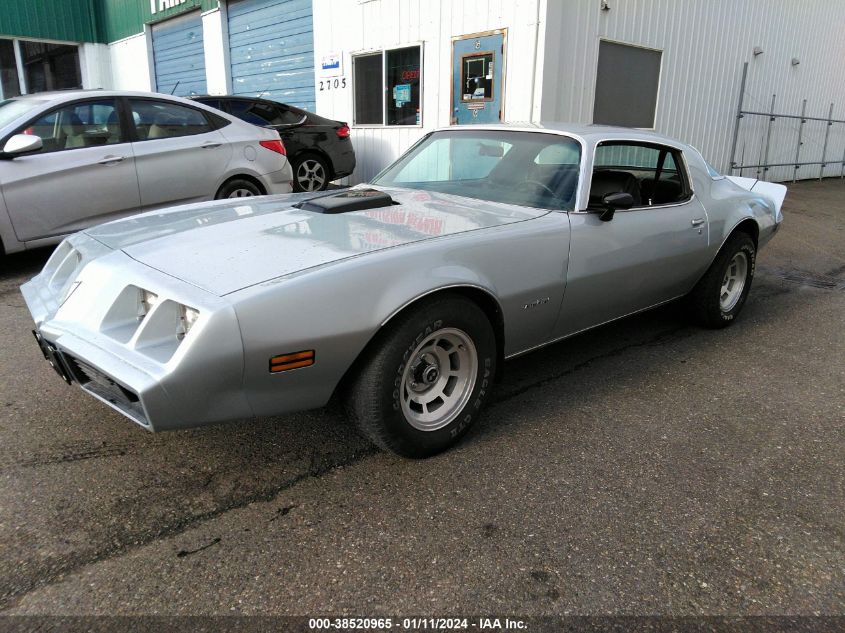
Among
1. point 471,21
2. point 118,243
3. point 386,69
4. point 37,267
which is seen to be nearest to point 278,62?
point 386,69

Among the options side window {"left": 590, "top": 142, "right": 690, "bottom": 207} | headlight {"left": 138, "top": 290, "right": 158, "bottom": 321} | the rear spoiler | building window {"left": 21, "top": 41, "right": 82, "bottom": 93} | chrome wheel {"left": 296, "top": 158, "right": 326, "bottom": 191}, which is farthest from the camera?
building window {"left": 21, "top": 41, "right": 82, "bottom": 93}

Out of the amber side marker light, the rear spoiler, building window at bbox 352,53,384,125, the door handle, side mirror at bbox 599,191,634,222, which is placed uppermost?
building window at bbox 352,53,384,125

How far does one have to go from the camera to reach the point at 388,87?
9930 millimetres

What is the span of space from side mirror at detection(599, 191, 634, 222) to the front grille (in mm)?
2333

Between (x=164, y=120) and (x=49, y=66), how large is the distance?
14873mm

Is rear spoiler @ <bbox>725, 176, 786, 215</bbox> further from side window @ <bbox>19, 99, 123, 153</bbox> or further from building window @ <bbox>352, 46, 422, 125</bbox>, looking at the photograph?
building window @ <bbox>352, 46, 422, 125</bbox>

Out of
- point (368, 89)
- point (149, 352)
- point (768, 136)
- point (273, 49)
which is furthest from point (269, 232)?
point (768, 136)

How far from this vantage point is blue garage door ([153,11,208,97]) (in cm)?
1424

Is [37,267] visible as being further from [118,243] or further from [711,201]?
[711,201]

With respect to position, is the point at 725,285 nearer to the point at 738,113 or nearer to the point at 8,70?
the point at 738,113

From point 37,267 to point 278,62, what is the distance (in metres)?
7.56

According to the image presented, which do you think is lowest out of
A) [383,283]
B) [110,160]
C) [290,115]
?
[383,283]

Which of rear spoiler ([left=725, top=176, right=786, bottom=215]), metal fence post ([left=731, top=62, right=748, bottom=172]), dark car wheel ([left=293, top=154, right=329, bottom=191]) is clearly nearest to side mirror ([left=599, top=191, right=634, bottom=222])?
rear spoiler ([left=725, top=176, right=786, bottom=215])

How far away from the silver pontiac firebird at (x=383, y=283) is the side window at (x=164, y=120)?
2.93 m
